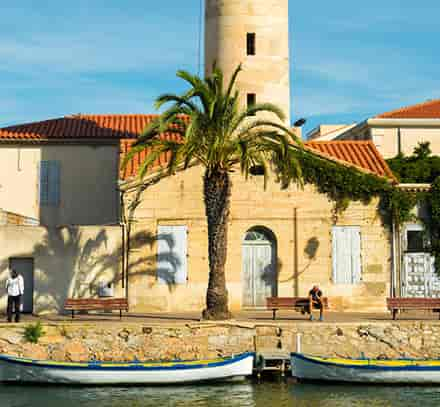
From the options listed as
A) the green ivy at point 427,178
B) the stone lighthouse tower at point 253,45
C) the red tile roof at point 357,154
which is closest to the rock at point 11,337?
the stone lighthouse tower at point 253,45

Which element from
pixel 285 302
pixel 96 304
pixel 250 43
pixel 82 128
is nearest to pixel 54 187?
pixel 82 128

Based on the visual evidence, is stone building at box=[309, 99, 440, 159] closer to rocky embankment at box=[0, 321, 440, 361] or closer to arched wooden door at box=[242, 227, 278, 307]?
arched wooden door at box=[242, 227, 278, 307]

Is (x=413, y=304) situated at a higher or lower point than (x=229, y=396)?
higher

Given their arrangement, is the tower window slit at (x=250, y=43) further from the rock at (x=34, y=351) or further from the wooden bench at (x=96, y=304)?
the rock at (x=34, y=351)

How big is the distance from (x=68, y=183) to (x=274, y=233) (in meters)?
13.0

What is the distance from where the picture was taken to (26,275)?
28781 millimetres

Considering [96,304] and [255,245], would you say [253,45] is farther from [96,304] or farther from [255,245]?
[96,304]

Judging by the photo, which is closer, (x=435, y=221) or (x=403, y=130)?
(x=435, y=221)

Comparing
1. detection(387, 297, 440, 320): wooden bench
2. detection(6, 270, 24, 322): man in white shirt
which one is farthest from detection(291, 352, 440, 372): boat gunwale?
detection(6, 270, 24, 322): man in white shirt

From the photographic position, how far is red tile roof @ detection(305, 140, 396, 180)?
31156 mm

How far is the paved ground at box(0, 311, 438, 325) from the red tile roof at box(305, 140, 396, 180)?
592 centimetres

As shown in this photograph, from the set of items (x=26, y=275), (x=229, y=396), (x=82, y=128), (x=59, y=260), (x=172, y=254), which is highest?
(x=82, y=128)

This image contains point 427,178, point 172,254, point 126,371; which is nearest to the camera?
point 126,371

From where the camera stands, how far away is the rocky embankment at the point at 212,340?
2367 centimetres
